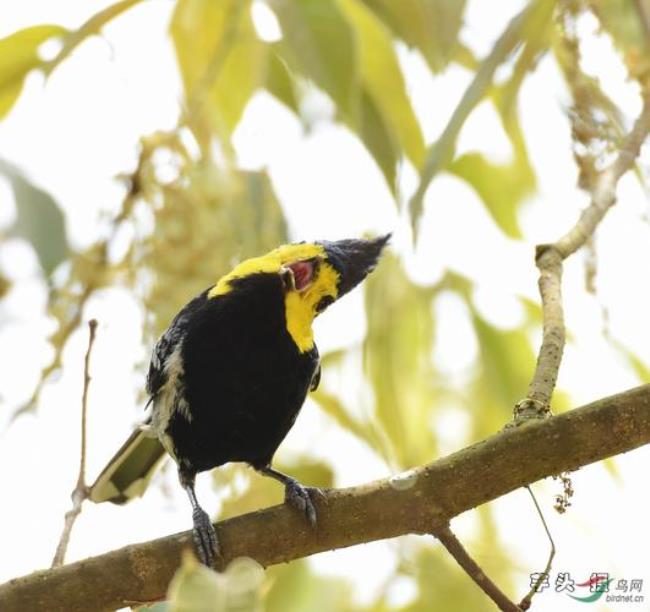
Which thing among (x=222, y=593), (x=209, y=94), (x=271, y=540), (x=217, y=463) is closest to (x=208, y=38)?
(x=209, y=94)

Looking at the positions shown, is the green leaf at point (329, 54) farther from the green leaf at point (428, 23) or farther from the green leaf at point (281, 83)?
the green leaf at point (281, 83)

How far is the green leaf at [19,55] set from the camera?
2678mm

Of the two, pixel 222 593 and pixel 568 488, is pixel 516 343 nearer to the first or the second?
pixel 568 488

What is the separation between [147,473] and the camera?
9.66ft

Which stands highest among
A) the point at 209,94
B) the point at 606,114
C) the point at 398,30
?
the point at 209,94

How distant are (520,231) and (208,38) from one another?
1041 mm

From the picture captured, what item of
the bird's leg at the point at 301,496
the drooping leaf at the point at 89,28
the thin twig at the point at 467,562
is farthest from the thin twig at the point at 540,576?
the drooping leaf at the point at 89,28

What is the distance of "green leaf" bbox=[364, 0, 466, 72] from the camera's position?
2258 mm

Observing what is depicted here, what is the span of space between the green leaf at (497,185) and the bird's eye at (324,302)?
0.76m

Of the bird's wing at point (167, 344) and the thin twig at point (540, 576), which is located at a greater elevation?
the bird's wing at point (167, 344)

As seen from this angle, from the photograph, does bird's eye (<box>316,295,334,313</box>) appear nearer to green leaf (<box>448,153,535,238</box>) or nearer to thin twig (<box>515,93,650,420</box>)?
thin twig (<box>515,93,650,420</box>)

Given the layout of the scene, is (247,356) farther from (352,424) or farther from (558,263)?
(558,263)

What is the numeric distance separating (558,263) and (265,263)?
80cm

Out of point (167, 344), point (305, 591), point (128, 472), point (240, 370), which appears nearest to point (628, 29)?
point (240, 370)
